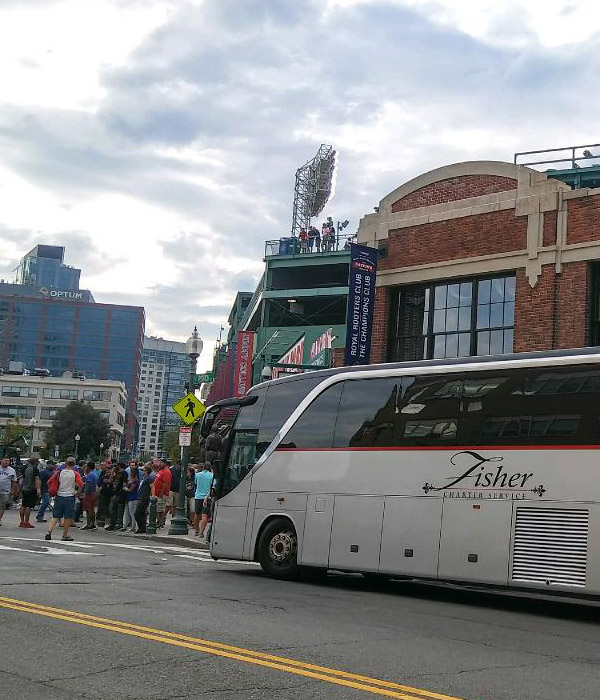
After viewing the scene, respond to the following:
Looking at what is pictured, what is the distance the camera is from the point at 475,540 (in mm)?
12922

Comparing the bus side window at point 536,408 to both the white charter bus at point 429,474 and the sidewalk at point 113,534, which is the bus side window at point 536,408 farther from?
the sidewalk at point 113,534

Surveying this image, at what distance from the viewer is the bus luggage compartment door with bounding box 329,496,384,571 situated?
14055 millimetres

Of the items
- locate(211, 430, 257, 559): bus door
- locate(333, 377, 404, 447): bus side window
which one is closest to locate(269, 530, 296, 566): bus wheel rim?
locate(211, 430, 257, 559): bus door

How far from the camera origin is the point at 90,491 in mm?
25141

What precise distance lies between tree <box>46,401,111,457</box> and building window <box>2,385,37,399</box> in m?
26.7

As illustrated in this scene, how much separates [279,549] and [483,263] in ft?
34.4

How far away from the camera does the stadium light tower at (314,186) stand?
7494cm

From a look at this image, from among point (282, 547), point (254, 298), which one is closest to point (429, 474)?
point (282, 547)

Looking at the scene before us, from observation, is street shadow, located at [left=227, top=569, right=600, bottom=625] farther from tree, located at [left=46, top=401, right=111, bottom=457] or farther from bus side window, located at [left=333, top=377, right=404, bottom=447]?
tree, located at [left=46, top=401, right=111, bottom=457]

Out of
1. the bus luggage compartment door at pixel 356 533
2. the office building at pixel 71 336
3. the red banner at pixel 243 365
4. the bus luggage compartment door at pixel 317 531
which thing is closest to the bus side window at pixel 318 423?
the bus luggage compartment door at pixel 317 531

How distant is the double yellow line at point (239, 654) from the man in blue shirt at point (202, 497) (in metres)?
12.1

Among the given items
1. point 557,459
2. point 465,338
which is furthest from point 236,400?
point 465,338

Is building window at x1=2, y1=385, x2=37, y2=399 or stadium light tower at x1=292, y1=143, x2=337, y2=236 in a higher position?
stadium light tower at x1=292, y1=143, x2=337, y2=236

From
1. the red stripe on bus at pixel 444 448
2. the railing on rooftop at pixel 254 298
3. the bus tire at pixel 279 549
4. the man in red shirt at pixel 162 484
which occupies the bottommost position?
the bus tire at pixel 279 549
